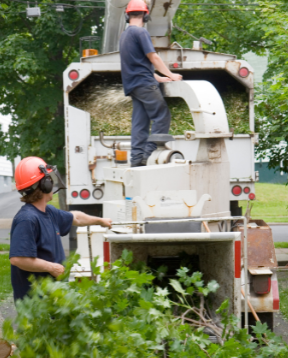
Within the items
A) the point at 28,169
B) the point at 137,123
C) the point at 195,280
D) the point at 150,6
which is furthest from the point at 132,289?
the point at 150,6

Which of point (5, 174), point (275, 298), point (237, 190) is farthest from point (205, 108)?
point (5, 174)

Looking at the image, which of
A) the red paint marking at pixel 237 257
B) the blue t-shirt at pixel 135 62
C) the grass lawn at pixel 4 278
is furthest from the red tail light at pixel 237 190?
the red paint marking at pixel 237 257

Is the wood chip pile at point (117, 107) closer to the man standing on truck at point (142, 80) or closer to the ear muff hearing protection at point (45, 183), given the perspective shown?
the man standing on truck at point (142, 80)

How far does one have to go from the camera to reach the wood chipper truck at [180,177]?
402cm

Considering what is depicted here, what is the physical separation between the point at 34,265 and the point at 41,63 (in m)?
9.53

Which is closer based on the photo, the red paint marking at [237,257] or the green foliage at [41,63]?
the red paint marking at [237,257]

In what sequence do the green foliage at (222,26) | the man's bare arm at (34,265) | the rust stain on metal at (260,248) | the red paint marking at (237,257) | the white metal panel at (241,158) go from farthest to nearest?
1. the green foliage at (222,26)
2. the white metal panel at (241,158)
3. the rust stain on metal at (260,248)
4. the red paint marking at (237,257)
5. the man's bare arm at (34,265)

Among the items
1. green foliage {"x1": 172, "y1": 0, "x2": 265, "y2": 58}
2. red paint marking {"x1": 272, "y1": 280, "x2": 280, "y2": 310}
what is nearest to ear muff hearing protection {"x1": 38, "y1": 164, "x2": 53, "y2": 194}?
red paint marking {"x1": 272, "y1": 280, "x2": 280, "y2": 310}

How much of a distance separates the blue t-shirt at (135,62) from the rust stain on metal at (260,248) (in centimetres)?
160

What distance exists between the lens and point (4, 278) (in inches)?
310

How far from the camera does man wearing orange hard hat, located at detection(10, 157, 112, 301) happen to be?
10.8 feet

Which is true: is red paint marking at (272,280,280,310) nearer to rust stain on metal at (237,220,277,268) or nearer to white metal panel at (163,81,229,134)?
rust stain on metal at (237,220,277,268)

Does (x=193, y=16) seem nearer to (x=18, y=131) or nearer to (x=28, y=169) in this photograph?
(x=18, y=131)

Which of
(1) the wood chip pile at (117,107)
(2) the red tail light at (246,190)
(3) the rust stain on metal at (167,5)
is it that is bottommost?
(2) the red tail light at (246,190)
